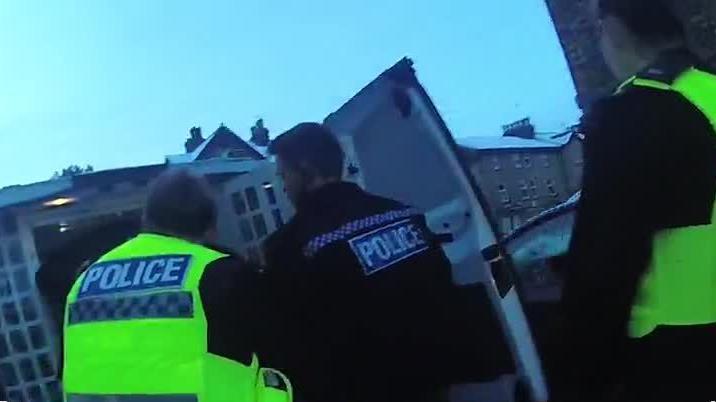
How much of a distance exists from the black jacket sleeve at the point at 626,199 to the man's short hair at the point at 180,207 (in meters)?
1.04

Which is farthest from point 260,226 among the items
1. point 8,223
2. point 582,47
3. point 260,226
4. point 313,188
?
point 582,47

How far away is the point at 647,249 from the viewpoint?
1930 millimetres

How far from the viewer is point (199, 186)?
253cm

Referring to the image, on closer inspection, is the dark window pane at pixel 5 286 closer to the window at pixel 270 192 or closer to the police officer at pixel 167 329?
the police officer at pixel 167 329

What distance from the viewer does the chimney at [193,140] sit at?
2.62m

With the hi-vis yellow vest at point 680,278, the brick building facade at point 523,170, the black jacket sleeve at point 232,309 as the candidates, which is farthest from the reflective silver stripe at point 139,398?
the brick building facade at point 523,170

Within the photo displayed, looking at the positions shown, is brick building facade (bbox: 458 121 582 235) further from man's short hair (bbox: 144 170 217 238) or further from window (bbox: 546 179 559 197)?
man's short hair (bbox: 144 170 217 238)

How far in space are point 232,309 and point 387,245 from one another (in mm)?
535

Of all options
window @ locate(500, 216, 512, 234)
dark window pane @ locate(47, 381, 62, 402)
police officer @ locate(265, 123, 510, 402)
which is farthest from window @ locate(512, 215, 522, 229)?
dark window pane @ locate(47, 381, 62, 402)

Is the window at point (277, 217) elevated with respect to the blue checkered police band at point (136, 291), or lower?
elevated

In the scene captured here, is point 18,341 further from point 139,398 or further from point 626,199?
point 626,199

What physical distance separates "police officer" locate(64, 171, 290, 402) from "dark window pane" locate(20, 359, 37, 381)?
0.36 m

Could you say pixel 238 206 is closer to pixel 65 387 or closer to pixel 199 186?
pixel 199 186

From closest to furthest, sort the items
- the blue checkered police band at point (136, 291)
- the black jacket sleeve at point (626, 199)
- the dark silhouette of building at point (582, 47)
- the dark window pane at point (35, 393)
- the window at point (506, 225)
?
the black jacket sleeve at point (626, 199)
the blue checkered police band at point (136, 291)
the dark window pane at point (35, 393)
the window at point (506, 225)
the dark silhouette of building at point (582, 47)
